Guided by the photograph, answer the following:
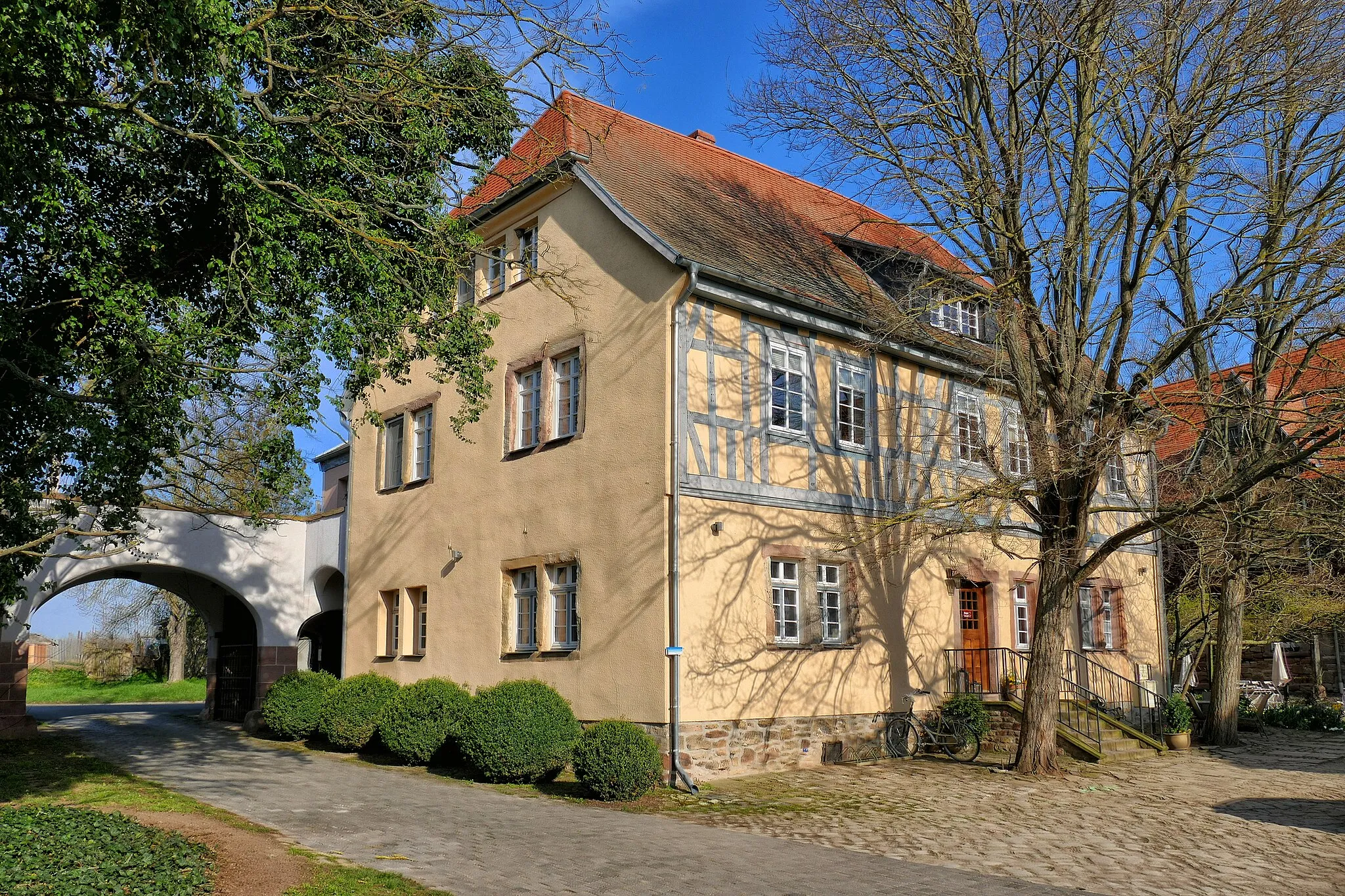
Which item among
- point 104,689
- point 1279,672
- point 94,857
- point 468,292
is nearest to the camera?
point 94,857

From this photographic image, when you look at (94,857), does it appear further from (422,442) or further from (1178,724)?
(1178,724)

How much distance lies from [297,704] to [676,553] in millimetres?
8950

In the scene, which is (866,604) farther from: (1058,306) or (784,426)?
(1058,306)

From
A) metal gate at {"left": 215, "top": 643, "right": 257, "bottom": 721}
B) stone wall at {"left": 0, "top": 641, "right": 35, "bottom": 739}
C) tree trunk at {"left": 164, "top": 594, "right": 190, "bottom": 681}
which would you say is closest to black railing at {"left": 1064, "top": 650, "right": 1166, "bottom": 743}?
metal gate at {"left": 215, "top": 643, "right": 257, "bottom": 721}

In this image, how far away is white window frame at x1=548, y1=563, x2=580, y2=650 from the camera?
15547mm

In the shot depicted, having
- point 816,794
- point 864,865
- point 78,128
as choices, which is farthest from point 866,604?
point 78,128

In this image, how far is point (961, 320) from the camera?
1992 cm

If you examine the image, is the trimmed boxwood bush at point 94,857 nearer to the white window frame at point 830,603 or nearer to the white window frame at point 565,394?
the white window frame at point 565,394

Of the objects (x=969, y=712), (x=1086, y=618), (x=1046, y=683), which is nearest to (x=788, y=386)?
(x=1046, y=683)

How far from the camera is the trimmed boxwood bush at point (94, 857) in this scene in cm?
671

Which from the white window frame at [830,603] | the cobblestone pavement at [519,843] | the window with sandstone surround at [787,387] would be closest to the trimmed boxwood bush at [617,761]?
the cobblestone pavement at [519,843]

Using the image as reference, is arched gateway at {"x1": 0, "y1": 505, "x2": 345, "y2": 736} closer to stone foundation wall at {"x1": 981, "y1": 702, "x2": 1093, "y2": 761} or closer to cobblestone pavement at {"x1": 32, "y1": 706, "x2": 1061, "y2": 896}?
cobblestone pavement at {"x1": 32, "y1": 706, "x2": 1061, "y2": 896}

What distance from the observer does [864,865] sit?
360 inches

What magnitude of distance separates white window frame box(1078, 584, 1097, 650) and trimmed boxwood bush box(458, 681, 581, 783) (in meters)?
11.5
